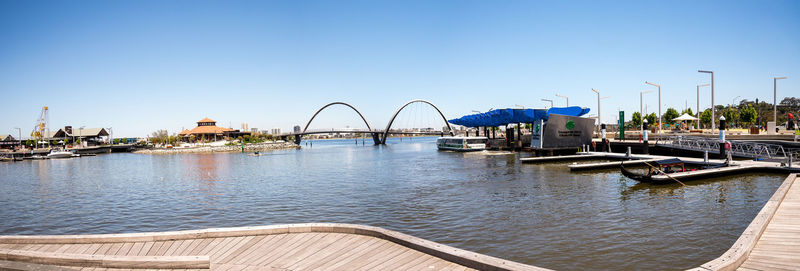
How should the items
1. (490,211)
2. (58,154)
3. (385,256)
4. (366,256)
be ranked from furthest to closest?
1. (58,154)
2. (490,211)
3. (366,256)
4. (385,256)

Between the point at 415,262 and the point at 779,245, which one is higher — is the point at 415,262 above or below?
above

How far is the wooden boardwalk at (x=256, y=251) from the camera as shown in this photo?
6926mm

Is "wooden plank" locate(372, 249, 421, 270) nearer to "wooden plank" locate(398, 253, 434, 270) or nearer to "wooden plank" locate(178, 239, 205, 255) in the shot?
"wooden plank" locate(398, 253, 434, 270)

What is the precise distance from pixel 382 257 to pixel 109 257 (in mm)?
4596

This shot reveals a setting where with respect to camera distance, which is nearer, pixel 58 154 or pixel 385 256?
pixel 385 256

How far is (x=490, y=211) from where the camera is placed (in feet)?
57.2

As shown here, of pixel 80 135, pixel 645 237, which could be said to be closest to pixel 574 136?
pixel 645 237

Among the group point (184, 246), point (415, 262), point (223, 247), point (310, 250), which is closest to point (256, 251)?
point (223, 247)

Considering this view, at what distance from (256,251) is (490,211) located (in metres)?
11.4

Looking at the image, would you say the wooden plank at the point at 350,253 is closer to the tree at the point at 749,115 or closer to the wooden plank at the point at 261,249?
the wooden plank at the point at 261,249

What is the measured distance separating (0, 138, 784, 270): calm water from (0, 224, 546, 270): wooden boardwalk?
163 inches

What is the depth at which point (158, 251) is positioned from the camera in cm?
823

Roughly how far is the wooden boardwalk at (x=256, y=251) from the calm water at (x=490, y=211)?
414 centimetres

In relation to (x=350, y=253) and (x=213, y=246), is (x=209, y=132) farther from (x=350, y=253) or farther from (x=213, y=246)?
(x=350, y=253)
